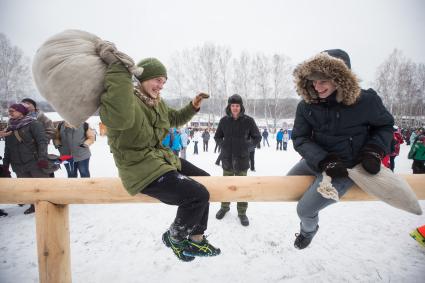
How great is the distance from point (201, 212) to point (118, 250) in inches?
74.1

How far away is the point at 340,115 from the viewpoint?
5.39ft

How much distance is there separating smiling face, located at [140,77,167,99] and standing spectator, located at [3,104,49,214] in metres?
→ 3.16

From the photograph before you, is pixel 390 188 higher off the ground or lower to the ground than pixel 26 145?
higher

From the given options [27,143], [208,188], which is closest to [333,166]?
[208,188]

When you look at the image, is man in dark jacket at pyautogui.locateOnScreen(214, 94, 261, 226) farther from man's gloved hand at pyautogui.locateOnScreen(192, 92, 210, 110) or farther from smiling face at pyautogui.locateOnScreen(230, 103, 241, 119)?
man's gloved hand at pyautogui.locateOnScreen(192, 92, 210, 110)

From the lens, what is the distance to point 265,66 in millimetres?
28828

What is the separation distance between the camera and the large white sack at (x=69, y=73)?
1.15 metres

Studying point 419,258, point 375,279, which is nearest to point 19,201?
point 375,279

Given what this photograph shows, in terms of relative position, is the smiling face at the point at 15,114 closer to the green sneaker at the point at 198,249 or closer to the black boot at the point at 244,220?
the green sneaker at the point at 198,249

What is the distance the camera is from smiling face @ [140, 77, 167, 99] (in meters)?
1.62

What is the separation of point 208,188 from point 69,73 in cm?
119

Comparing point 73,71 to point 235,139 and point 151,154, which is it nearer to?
point 151,154

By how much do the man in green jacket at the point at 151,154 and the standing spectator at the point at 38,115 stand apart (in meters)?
3.25

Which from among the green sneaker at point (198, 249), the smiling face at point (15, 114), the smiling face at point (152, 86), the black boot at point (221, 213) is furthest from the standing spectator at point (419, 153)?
the smiling face at point (15, 114)
